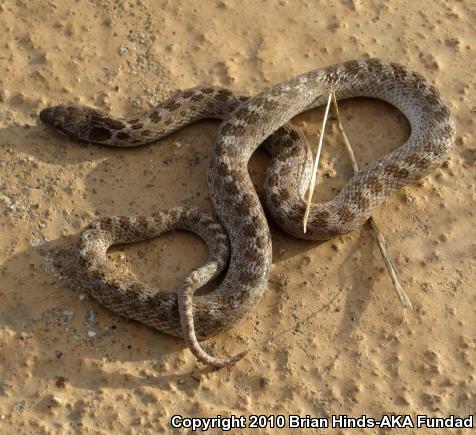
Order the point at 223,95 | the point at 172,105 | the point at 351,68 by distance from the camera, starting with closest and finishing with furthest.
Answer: the point at 172,105 < the point at 223,95 < the point at 351,68

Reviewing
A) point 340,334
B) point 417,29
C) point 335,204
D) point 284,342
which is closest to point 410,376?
point 340,334

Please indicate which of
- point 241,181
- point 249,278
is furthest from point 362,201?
point 249,278

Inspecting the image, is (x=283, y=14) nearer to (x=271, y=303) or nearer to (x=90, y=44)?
(x=90, y=44)

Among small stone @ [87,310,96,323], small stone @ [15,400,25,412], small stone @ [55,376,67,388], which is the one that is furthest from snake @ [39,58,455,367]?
small stone @ [15,400,25,412]

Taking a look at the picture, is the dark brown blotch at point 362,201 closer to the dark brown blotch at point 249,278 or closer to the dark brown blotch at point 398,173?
the dark brown blotch at point 398,173

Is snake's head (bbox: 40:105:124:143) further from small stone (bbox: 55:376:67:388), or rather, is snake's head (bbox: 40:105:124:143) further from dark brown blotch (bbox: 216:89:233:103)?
small stone (bbox: 55:376:67:388)

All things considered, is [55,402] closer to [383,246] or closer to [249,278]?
[249,278]
